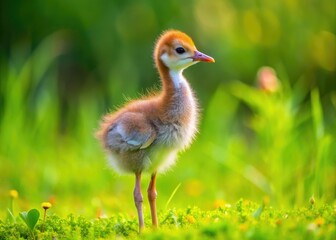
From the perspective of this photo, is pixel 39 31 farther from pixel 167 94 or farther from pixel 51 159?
pixel 167 94

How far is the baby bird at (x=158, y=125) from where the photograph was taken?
3.77 m

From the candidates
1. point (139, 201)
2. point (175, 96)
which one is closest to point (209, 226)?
point (139, 201)

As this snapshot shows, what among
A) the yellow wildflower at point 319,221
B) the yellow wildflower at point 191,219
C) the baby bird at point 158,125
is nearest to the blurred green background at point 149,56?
the baby bird at point 158,125

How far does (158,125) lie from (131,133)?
0.48 feet

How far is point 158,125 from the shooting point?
12.5ft

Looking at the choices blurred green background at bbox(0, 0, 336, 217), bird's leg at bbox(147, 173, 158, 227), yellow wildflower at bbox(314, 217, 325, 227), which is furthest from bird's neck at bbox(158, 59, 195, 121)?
blurred green background at bbox(0, 0, 336, 217)

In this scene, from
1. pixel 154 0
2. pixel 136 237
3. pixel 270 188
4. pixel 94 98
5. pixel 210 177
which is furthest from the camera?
pixel 154 0

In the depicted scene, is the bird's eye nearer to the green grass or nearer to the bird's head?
the bird's head

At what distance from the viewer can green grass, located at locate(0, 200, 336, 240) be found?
313cm

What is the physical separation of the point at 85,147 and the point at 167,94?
3117 mm

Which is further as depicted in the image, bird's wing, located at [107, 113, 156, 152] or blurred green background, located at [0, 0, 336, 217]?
blurred green background, located at [0, 0, 336, 217]

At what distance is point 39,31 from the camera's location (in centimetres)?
877

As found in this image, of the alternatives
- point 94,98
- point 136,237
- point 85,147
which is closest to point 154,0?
point 94,98

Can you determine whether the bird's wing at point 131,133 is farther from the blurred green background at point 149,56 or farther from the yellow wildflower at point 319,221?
the blurred green background at point 149,56
